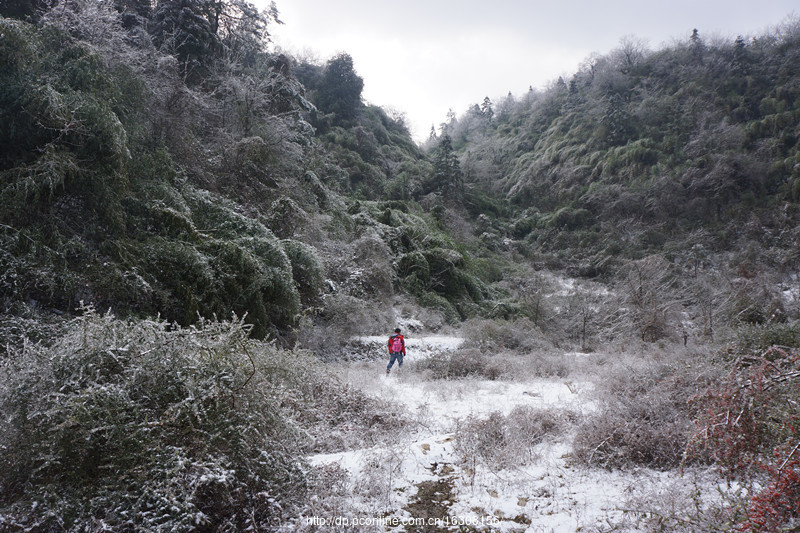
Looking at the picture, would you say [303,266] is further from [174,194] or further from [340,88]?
[340,88]

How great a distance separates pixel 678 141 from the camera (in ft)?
115

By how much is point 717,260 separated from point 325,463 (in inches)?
1230

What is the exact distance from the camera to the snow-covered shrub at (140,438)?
8.27 feet

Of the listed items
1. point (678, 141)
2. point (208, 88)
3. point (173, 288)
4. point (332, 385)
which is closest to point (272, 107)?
point (208, 88)

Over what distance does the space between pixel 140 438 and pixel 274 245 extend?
26.4 feet

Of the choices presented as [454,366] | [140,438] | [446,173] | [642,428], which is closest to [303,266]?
[454,366]

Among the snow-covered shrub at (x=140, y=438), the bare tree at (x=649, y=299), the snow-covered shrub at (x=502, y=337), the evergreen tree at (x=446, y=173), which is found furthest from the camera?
the evergreen tree at (x=446, y=173)

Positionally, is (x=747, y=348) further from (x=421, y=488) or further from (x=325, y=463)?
(x=325, y=463)

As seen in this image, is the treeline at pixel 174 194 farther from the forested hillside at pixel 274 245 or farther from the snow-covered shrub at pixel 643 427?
the snow-covered shrub at pixel 643 427

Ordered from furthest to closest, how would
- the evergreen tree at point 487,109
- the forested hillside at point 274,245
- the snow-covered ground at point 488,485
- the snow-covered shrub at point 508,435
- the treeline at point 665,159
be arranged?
the evergreen tree at point 487,109, the treeline at point 665,159, the snow-covered shrub at point 508,435, the snow-covered ground at point 488,485, the forested hillside at point 274,245

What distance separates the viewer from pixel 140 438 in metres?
2.71

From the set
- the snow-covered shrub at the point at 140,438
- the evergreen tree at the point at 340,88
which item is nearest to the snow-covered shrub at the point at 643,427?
the snow-covered shrub at the point at 140,438

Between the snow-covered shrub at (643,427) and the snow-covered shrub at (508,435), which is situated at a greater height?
the snow-covered shrub at (643,427)

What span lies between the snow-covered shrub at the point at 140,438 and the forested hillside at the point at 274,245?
0.06 ft
